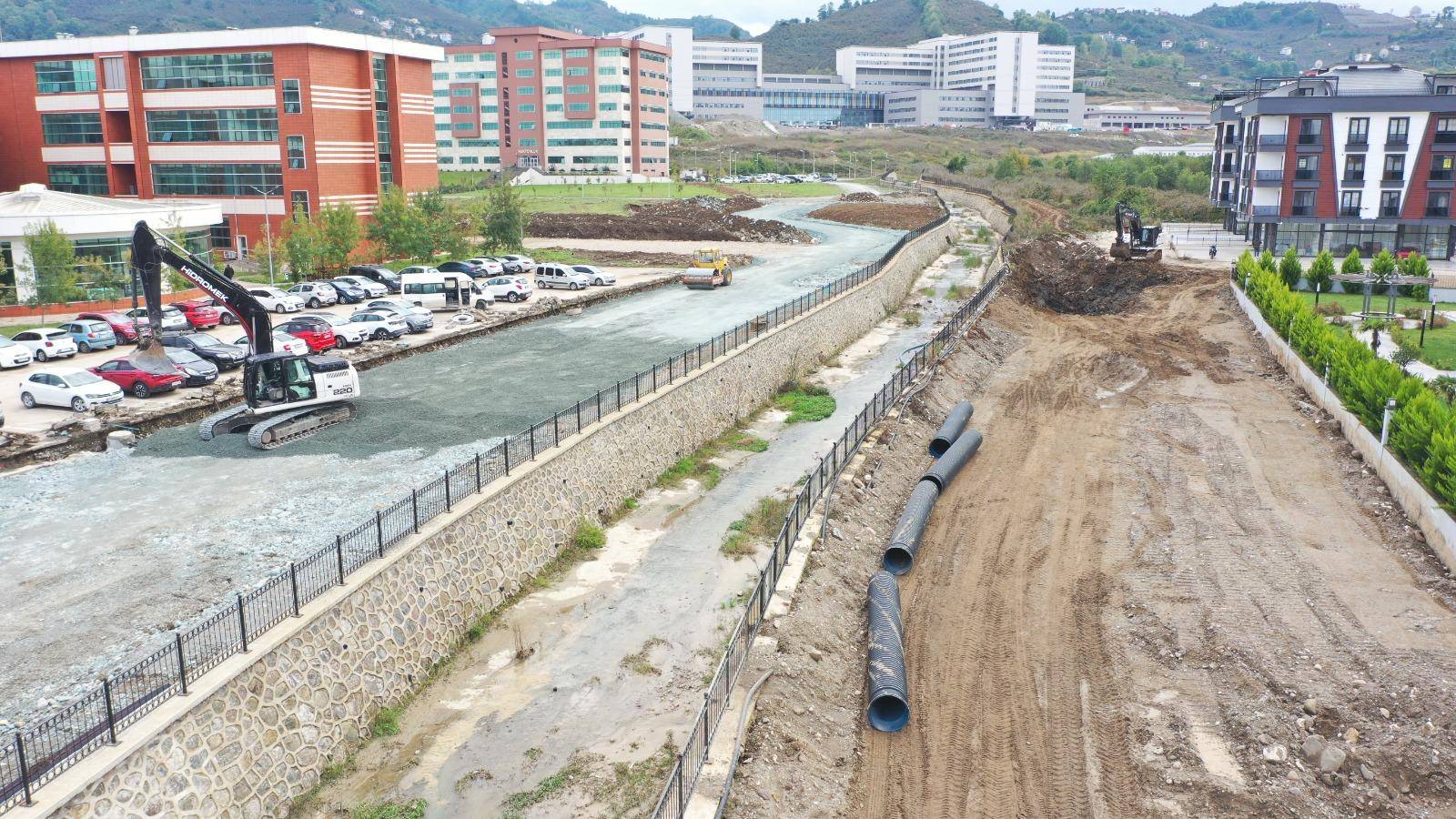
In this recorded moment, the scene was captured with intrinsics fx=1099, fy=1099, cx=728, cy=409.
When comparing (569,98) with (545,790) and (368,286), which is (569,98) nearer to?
(368,286)

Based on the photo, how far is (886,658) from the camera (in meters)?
21.0

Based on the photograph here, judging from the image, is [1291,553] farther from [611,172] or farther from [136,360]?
[611,172]

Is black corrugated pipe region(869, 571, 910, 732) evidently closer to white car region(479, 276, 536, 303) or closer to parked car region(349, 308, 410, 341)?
parked car region(349, 308, 410, 341)

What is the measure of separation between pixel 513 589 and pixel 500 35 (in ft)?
471

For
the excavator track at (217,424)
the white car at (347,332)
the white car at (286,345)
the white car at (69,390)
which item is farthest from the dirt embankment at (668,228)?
the excavator track at (217,424)

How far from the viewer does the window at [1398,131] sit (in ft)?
229

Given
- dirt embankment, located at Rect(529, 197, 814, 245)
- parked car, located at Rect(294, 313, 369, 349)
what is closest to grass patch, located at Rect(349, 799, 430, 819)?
parked car, located at Rect(294, 313, 369, 349)

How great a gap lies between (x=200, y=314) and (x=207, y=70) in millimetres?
31917

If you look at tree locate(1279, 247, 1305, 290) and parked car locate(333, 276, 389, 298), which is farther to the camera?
tree locate(1279, 247, 1305, 290)

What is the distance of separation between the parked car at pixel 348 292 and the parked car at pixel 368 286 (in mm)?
214

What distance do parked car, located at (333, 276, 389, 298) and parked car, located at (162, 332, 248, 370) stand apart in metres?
18.0

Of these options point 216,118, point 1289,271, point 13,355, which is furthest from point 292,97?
point 1289,271

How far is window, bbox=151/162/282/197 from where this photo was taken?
7169 cm

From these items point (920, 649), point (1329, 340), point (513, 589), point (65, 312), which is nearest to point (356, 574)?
point (513, 589)
